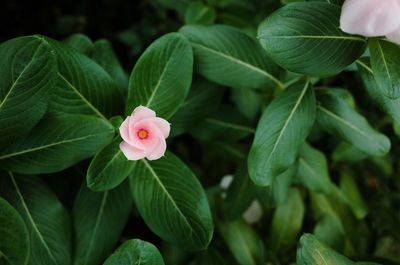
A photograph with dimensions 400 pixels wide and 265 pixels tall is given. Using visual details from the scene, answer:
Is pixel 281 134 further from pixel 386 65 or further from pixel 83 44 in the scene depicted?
pixel 83 44

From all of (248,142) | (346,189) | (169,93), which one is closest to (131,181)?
(169,93)

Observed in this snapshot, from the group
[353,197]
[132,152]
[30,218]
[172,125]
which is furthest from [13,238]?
[353,197]

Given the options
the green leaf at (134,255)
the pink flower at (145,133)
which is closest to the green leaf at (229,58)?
the pink flower at (145,133)

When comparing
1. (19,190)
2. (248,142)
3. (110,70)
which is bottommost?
(248,142)

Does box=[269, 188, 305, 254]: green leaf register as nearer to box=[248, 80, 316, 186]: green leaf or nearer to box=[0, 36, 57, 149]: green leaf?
box=[248, 80, 316, 186]: green leaf

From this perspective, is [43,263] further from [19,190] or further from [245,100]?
[245,100]

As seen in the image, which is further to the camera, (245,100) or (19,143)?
(245,100)

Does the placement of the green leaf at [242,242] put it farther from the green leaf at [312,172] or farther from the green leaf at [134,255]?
the green leaf at [134,255]
